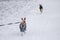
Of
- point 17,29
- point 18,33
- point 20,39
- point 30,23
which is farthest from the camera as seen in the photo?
point 30,23

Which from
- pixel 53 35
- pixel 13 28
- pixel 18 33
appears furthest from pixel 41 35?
pixel 13 28

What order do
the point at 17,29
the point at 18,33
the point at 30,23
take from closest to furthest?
the point at 18,33 < the point at 17,29 < the point at 30,23

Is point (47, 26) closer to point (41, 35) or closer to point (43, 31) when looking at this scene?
point (43, 31)

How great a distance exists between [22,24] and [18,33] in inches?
37.7

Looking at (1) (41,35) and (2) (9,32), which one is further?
(2) (9,32)

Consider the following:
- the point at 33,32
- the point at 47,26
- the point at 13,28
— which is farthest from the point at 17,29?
the point at 47,26

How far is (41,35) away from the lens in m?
10.5

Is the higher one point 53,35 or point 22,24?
point 22,24

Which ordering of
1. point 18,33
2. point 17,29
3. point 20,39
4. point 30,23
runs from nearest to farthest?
1. point 20,39
2. point 18,33
3. point 17,29
4. point 30,23

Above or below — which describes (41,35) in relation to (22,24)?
below

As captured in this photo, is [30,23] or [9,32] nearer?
[9,32]

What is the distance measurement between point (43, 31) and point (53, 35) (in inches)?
35.3

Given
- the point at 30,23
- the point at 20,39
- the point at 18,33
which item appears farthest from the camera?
the point at 30,23

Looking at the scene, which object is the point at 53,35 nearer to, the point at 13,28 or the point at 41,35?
the point at 41,35
